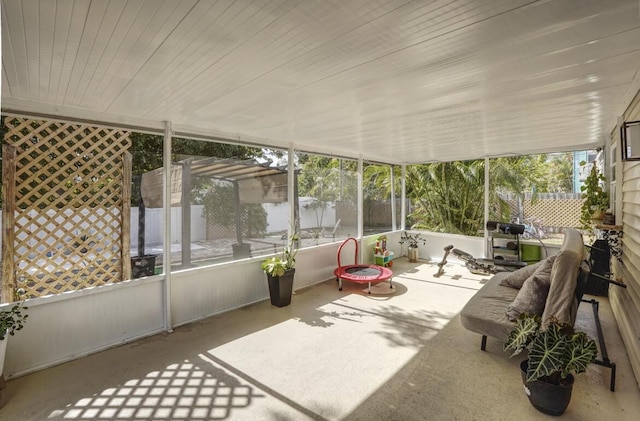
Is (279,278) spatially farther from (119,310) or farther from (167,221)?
(119,310)

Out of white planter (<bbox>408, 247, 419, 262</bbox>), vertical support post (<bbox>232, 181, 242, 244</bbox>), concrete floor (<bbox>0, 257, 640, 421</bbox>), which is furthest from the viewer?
white planter (<bbox>408, 247, 419, 262</bbox>)

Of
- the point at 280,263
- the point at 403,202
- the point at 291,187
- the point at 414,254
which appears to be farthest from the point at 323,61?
the point at 403,202

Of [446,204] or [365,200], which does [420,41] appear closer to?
[365,200]

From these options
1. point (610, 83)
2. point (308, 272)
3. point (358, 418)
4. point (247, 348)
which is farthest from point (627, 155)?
point (308, 272)

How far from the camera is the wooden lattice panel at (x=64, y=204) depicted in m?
2.87

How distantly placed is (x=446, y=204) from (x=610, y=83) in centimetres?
550

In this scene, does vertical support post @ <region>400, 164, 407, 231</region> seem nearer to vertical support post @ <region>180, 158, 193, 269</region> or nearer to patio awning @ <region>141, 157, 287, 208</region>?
patio awning @ <region>141, 157, 287, 208</region>

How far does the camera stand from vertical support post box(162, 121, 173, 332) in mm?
3633

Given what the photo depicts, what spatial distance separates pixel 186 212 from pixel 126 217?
65cm

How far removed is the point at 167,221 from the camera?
3.71 metres

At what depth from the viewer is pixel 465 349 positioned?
310 cm

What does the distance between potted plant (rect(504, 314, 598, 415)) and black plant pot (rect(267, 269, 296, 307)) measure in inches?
110

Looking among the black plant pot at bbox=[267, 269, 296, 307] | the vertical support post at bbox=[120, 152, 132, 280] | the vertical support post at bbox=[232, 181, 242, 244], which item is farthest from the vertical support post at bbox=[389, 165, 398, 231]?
the vertical support post at bbox=[120, 152, 132, 280]

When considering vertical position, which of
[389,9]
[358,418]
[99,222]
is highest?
[389,9]
